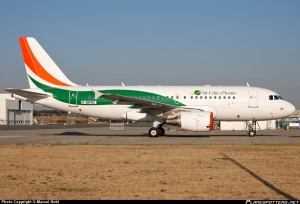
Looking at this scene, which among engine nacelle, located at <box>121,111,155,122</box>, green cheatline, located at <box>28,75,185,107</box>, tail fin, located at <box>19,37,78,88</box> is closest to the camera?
engine nacelle, located at <box>121,111,155,122</box>

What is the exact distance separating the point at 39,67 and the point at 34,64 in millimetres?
453

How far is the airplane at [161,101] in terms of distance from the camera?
3162 centimetres

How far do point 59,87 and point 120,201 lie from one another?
1012 inches

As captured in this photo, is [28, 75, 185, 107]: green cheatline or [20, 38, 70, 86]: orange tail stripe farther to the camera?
[20, 38, 70, 86]: orange tail stripe

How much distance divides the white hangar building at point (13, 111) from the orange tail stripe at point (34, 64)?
5390 cm

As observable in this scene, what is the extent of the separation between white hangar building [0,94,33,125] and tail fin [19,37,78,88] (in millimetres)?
54003

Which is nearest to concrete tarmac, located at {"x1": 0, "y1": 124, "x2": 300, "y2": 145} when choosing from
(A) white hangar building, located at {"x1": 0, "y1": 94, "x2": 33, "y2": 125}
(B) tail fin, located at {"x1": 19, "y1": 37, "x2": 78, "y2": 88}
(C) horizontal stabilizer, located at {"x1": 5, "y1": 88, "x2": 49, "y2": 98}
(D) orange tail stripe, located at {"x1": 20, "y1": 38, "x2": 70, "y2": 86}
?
(C) horizontal stabilizer, located at {"x1": 5, "y1": 88, "x2": 49, "y2": 98}

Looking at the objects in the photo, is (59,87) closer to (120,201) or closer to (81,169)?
(81,169)

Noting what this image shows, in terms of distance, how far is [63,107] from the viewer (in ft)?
108

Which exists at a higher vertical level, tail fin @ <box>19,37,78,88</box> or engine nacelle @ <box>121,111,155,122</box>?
tail fin @ <box>19,37,78,88</box>

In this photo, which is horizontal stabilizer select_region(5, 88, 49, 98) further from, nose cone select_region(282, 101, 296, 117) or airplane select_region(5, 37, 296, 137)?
nose cone select_region(282, 101, 296, 117)

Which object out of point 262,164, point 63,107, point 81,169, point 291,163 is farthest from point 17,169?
point 63,107

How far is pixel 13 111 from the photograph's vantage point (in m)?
91.4

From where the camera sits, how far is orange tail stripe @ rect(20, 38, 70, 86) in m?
33.8
